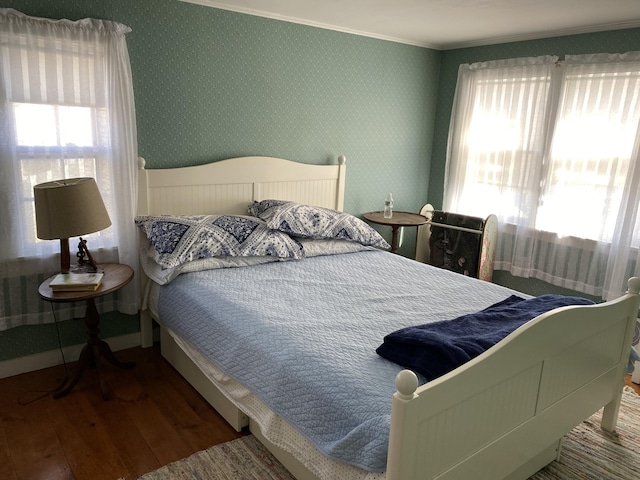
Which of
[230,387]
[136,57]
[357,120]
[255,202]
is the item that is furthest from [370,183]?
[230,387]

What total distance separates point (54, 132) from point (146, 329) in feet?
4.37

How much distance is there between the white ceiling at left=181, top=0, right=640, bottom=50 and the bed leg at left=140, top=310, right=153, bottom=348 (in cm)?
200

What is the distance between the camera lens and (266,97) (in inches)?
140

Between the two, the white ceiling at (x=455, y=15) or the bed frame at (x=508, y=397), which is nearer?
the bed frame at (x=508, y=397)

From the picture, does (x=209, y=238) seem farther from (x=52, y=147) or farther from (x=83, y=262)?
(x=52, y=147)

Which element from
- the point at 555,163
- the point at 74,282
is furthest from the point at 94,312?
the point at 555,163

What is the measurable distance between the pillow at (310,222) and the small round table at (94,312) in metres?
0.95

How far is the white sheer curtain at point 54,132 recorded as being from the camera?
2547 mm

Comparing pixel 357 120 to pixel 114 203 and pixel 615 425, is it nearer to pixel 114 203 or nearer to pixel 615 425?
pixel 114 203

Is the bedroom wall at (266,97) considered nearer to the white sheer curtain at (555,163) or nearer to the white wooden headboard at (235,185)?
the white wooden headboard at (235,185)

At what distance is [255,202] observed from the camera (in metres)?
3.55

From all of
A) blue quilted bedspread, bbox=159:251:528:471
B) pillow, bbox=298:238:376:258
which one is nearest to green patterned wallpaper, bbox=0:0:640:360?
pillow, bbox=298:238:376:258

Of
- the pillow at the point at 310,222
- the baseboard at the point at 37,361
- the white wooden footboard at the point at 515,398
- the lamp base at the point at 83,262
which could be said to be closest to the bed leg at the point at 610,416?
the white wooden footboard at the point at 515,398

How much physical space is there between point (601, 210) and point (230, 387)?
2.85m
